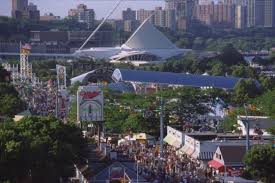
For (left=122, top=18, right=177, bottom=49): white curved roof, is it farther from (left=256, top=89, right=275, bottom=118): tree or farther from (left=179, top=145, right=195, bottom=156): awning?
(left=179, top=145, right=195, bottom=156): awning

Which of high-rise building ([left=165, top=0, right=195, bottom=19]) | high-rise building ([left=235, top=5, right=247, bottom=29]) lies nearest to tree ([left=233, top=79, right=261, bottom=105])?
high-rise building ([left=165, top=0, right=195, bottom=19])

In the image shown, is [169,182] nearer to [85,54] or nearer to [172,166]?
[172,166]

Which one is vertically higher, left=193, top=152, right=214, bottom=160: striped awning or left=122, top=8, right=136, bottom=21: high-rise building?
left=122, top=8, right=136, bottom=21: high-rise building

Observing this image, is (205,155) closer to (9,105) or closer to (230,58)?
(9,105)

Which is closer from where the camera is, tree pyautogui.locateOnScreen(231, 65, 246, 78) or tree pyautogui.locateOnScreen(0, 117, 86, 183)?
tree pyautogui.locateOnScreen(0, 117, 86, 183)

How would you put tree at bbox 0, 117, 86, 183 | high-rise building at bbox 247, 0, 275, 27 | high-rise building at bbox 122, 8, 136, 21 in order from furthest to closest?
high-rise building at bbox 122, 8, 136, 21 → high-rise building at bbox 247, 0, 275, 27 → tree at bbox 0, 117, 86, 183

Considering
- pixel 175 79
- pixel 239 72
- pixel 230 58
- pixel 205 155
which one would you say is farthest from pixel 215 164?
pixel 230 58
